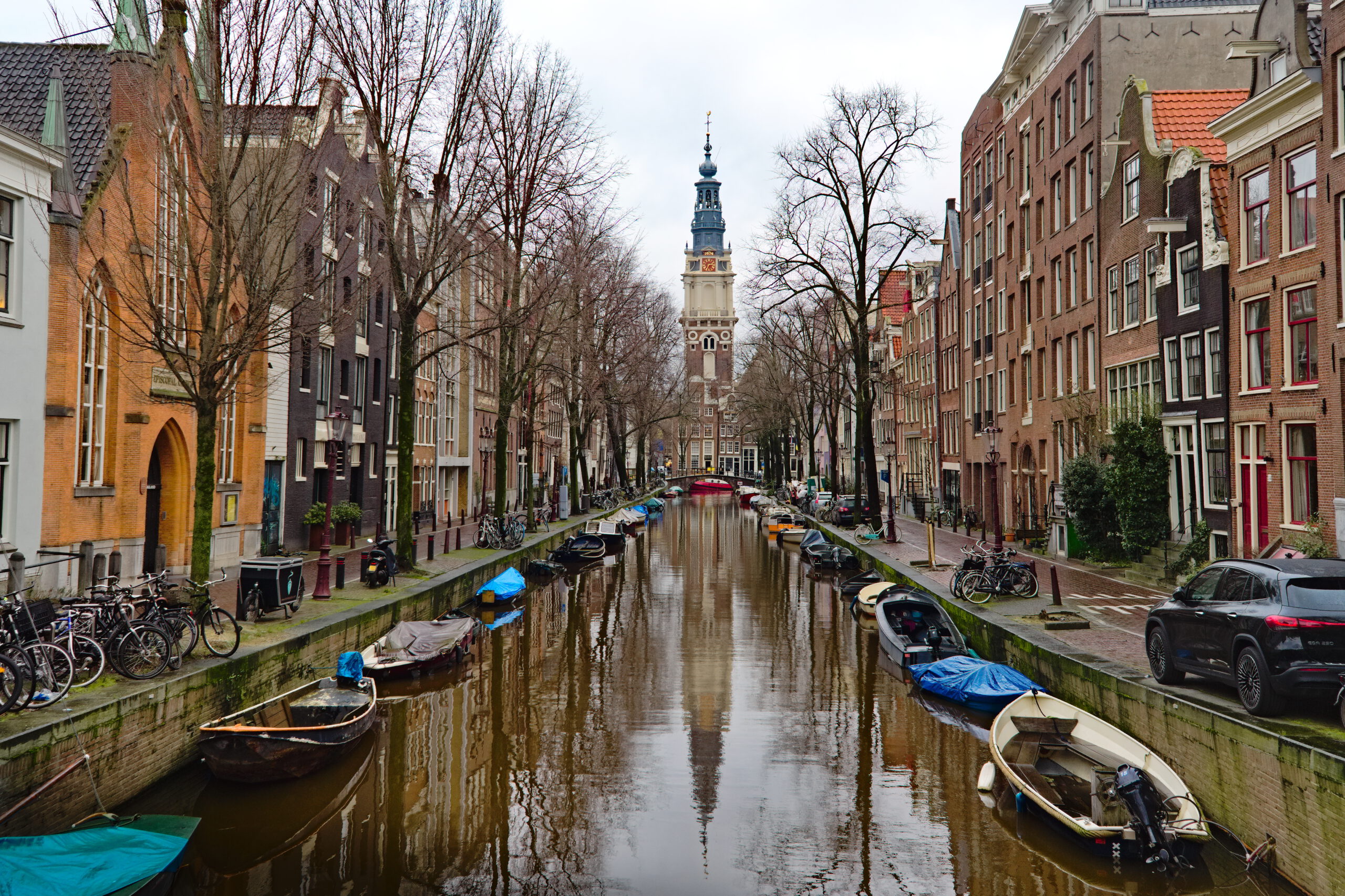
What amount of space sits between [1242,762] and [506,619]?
63.3 feet

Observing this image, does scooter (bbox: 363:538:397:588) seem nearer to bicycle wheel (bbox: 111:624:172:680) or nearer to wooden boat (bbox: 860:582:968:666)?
bicycle wheel (bbox: 111:624:172:680)

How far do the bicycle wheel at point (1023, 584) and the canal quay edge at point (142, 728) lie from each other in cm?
1458

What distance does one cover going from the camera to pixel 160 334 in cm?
1563

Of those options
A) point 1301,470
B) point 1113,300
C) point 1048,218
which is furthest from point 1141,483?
point 1048,218

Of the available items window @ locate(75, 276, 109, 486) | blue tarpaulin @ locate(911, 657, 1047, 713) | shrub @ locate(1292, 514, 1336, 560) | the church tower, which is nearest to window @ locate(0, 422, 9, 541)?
window @ locate(75, 276, 109, 486)

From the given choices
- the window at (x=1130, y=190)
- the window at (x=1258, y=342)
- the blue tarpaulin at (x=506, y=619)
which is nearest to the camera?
the window at (x=1258, y=342)

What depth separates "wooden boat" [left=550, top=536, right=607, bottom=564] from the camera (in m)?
40.0

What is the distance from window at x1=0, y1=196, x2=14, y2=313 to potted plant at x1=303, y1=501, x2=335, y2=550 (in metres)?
15.2

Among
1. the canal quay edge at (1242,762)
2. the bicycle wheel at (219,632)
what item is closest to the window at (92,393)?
the bicycle wheel at (219,632)

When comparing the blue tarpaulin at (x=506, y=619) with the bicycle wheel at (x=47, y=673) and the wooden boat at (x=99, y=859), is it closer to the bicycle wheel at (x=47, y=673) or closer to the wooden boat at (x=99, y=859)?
the bicycle wheel at (x=47, y=673)

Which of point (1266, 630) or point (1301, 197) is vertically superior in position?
point (1301, 197)

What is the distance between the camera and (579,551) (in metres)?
40.0

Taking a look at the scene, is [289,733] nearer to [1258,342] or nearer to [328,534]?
[328,534]

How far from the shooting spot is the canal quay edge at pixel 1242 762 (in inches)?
368
